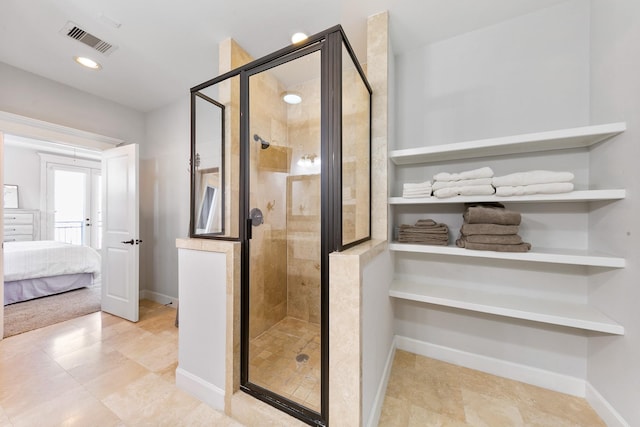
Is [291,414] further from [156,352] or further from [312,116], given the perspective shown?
[312,116]

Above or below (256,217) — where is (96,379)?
below

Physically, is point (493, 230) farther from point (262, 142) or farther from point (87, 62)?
point (87, 62)

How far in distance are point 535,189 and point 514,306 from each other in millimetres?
732

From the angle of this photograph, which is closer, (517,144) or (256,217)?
(517,144)

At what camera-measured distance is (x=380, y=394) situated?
143 cm

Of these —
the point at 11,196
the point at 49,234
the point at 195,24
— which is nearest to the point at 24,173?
the point at 11,196

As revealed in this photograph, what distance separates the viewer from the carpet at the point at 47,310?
2.46 meters

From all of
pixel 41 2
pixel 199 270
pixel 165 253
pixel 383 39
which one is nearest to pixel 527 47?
pixel 383 39

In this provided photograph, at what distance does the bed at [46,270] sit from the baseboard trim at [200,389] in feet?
10.5

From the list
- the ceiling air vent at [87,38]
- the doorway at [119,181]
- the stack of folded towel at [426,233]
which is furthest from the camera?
the doorway at [119,181]

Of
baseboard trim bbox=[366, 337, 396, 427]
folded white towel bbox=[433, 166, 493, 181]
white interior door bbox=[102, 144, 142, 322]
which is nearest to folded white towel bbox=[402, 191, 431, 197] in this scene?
folded white towel bbox=[433, 166, 493, 181]

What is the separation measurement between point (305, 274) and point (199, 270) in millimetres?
845

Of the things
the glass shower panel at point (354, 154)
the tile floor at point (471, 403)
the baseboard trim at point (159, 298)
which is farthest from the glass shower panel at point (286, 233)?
the baseboard trim at point (159, 298)

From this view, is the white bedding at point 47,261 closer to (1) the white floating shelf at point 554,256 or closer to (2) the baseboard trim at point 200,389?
(2) the baseboard trim at point 200,389
